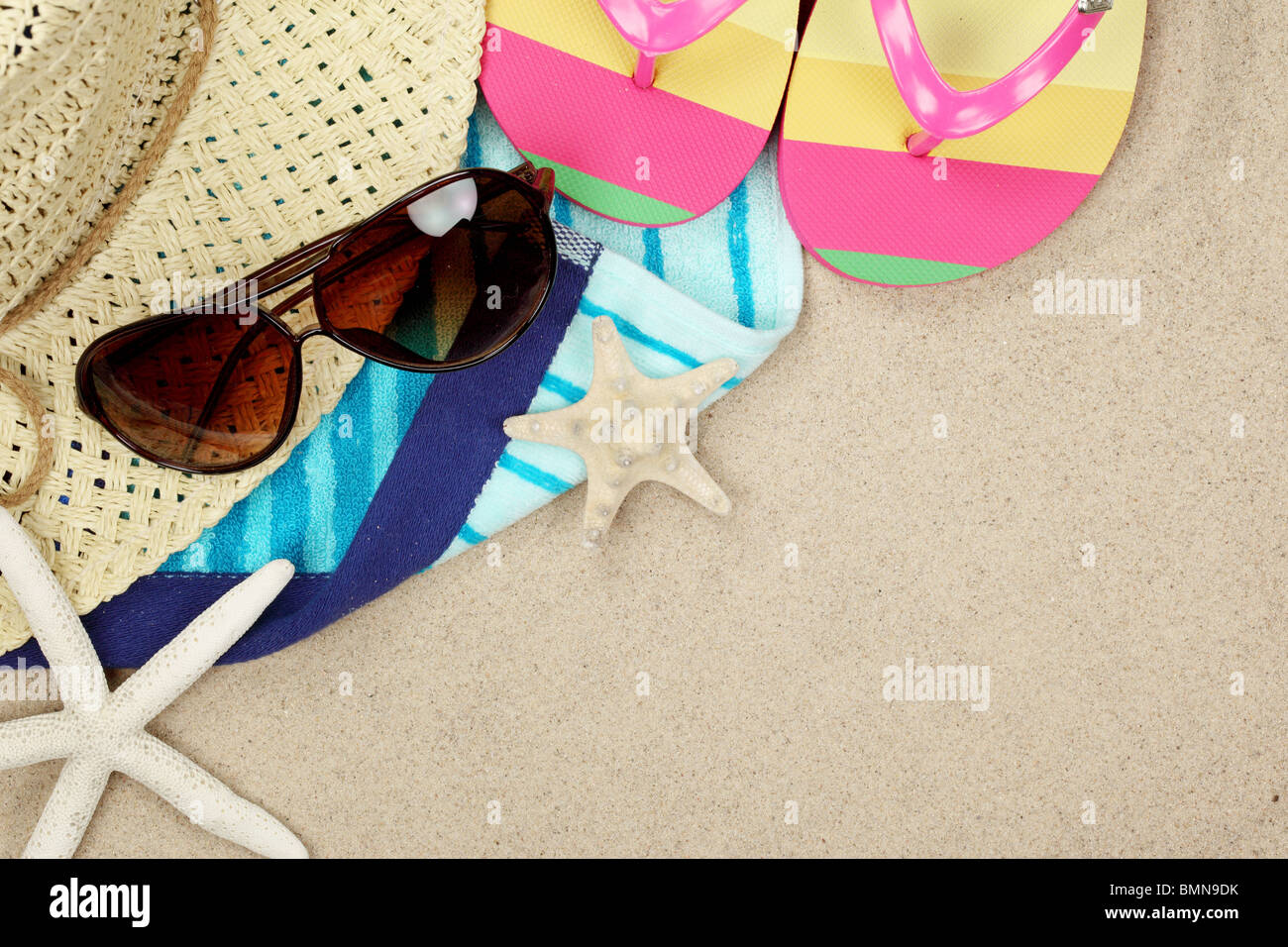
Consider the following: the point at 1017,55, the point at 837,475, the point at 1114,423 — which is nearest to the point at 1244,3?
the point at 1017,55

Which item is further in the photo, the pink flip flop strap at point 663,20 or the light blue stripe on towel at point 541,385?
the light blue stripe on towel at point 541,385

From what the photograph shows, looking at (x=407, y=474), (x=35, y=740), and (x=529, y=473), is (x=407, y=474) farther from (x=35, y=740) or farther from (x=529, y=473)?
(x=35, y=740)

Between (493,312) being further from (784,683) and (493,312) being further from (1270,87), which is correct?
(1270,87)

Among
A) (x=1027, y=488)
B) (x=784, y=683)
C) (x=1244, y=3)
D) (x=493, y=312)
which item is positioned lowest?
(x=784, y=683)

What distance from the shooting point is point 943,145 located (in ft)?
2.13

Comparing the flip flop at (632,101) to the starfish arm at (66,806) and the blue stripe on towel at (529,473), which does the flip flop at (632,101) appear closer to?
the blue stripe on towel at (529,473)

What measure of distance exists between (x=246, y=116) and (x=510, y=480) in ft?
1.00

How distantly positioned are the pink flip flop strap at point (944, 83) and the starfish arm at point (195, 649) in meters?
0.53

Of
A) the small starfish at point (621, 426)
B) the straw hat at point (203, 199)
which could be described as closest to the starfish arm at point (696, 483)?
the small starfish at point (621, 426)

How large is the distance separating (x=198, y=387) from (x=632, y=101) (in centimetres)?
36

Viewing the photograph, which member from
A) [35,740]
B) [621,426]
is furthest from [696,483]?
[35,740]

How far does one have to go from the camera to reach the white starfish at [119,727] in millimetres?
611

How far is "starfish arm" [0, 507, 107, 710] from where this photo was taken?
0.58 meters

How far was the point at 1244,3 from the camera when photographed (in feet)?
2.21
